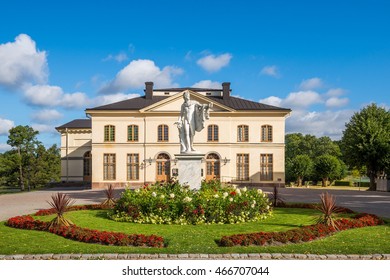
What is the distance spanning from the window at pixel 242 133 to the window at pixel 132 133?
36.4ft

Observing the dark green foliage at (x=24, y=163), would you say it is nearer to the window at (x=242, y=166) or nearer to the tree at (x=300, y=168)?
the window at (x=242, y=166)

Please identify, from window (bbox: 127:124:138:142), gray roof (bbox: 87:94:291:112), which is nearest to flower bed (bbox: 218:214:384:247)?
gray roof (bbox: 87:94:291:112)

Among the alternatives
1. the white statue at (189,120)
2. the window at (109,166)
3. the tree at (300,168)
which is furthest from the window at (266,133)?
the white statue at (189,120)

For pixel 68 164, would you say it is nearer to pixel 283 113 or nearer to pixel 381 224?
pixel 283 113

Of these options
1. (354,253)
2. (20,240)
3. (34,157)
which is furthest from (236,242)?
(34,157)

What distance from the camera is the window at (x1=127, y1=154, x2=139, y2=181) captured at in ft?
131

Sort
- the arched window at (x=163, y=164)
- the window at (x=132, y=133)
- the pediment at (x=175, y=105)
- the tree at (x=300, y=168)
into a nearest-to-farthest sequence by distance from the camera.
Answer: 1. the pediment at (x=175, y=105)
2. the arched window at (x=163, y=164)
3. the window at (x=132, y=133)
4. the tree at (x=300, y=168)

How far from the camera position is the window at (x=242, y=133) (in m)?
39.8

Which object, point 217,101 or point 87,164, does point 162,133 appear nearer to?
point 217,101

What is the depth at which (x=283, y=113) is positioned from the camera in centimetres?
3938

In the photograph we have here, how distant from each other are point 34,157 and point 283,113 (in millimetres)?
32501

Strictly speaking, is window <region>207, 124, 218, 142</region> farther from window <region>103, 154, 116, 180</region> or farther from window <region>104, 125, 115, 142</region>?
window <region>103, 154, 116, 180</region>

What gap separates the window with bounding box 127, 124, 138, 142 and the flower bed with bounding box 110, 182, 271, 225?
26.0 meters
